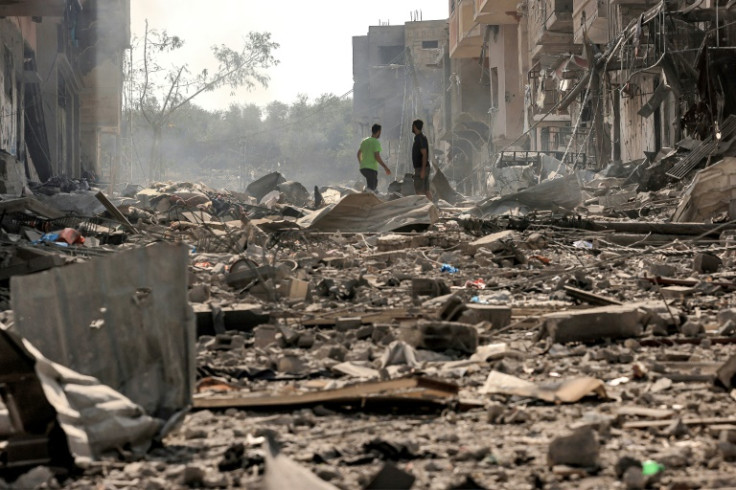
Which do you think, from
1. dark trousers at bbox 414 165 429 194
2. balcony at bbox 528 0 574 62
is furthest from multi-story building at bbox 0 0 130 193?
balcony at bbox 528 0 574 62

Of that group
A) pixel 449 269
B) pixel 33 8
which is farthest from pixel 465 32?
pixel 449 269

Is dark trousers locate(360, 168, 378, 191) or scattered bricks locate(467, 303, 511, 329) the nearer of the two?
scattered bricks locate(467, 303, 511, 329)

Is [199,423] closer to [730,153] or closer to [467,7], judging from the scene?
[730,153]

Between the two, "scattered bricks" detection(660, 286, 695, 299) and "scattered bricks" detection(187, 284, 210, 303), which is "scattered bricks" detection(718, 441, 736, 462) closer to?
"scattered bricks" detection(660, 286, 695, 299)

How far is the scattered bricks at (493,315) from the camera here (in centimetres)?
538

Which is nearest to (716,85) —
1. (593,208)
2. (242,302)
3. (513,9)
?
(593,208)

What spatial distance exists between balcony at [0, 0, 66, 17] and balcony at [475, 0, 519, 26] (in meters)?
21.0

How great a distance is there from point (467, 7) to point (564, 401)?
132 ft

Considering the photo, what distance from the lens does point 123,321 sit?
11.5 feet

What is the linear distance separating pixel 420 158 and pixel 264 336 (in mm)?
12767

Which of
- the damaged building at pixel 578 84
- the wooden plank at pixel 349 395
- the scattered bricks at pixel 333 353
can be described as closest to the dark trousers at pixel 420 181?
the damaged building at pixel 578 84

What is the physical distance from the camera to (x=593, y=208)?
49.1ft

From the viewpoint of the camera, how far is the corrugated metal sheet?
3451mm

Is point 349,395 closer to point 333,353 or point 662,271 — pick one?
point 333,353
